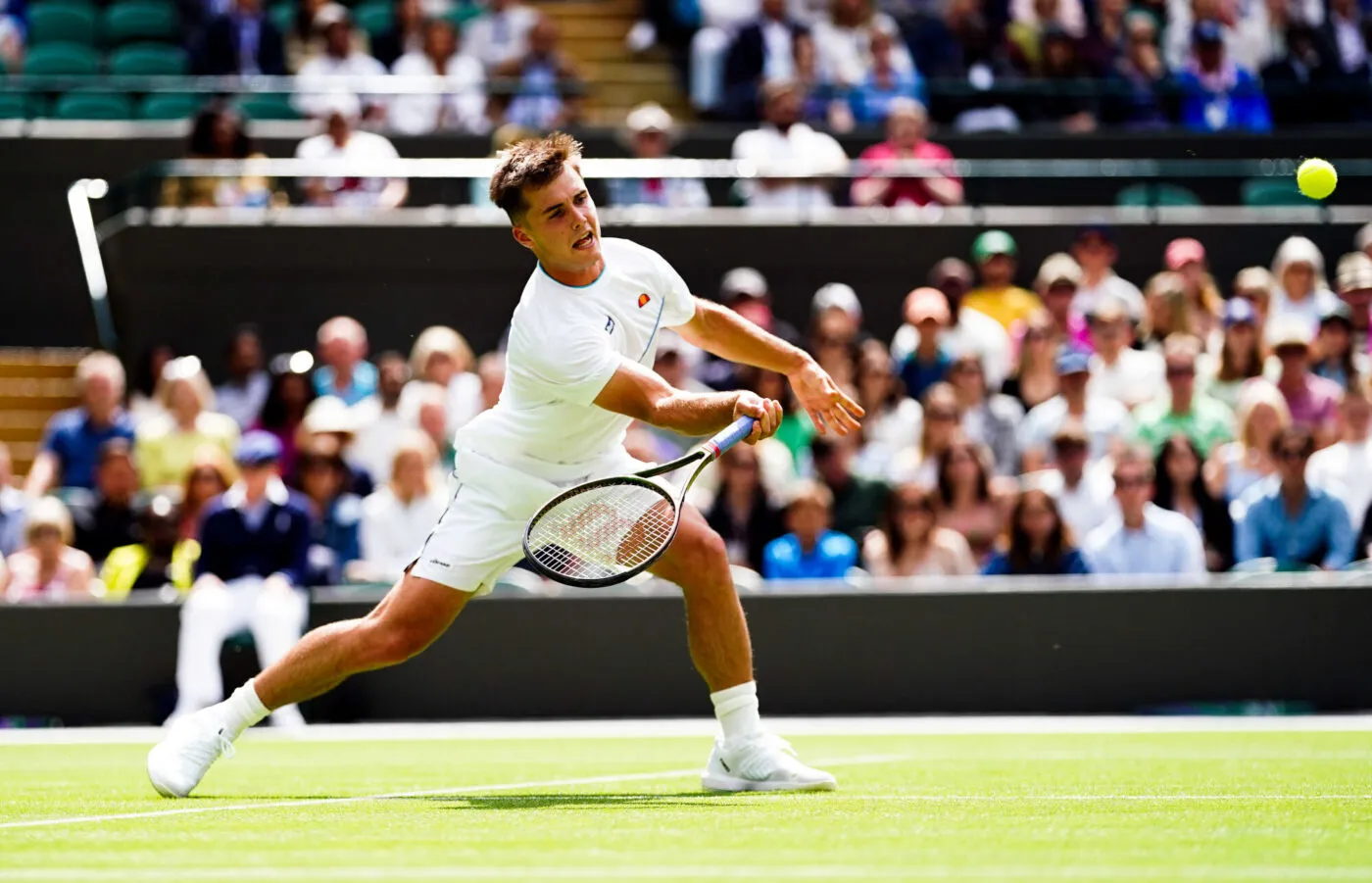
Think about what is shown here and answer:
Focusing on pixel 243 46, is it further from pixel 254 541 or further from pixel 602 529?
pixel 602 529

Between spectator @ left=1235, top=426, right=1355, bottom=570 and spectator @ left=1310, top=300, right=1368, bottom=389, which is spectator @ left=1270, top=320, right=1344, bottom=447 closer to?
spectator @ left=1310, top=300, right=1368, bottom=389

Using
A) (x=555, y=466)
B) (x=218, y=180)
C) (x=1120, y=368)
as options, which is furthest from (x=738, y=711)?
(x=218, y=180)

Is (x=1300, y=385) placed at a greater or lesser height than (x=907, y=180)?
lesser

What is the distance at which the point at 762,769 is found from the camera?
253 inches

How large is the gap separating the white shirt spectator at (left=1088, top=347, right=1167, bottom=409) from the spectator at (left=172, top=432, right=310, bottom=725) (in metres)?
4.67

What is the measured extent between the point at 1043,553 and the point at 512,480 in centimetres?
532

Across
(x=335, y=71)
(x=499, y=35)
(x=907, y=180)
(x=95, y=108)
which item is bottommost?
(x=907, y=180)

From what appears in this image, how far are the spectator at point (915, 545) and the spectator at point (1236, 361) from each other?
203 centimetres

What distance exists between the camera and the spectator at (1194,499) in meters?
11.4

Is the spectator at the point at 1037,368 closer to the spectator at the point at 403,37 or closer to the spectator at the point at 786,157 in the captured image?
the spectator at the point at 786,157

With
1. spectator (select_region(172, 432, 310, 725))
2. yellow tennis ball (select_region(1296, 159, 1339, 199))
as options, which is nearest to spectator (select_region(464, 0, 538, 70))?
spectator (select_region(172, 432, 310, 725))

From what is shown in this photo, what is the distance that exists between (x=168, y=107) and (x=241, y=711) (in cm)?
1135

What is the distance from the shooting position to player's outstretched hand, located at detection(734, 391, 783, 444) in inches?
230

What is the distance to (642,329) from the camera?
6.42 metres
